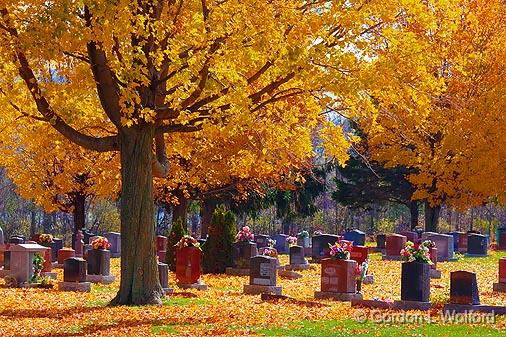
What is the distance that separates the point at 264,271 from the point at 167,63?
6.56m

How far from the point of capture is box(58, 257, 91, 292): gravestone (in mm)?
23031

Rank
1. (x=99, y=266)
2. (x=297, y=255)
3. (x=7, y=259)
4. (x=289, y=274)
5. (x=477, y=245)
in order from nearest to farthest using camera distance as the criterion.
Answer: (x=99, y=266) < (x=289, y=274) < (x=7, y=259) < (x=297, y=255) < (x=477, y=245)

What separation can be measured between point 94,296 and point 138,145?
4643 mm

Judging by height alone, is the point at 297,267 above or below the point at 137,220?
below

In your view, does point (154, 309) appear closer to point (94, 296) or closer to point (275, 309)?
point (275, 309)

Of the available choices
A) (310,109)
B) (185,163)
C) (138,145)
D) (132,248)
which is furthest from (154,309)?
(185,163)

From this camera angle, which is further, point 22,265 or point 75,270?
point 22,265

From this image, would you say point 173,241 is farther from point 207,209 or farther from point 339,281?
point 207,209

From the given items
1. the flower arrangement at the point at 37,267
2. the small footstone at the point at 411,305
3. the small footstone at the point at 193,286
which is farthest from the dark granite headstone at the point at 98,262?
the small footstone at the point at 411,305

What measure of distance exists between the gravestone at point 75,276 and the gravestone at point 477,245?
20.4m

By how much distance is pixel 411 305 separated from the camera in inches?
741

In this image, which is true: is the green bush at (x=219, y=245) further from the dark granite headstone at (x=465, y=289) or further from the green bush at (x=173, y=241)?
the dark granite headstone at (x=465, y=289)

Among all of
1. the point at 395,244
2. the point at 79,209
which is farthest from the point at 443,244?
the point at 79,209

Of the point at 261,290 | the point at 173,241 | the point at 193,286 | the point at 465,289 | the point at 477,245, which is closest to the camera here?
the point at 465,289
